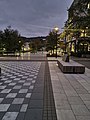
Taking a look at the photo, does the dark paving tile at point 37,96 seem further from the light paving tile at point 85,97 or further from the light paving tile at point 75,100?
Answer: the light paving tile at point 85,97

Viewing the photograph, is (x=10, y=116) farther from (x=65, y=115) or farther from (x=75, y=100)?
(x=75, y=100)

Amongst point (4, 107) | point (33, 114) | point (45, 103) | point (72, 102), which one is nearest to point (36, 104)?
point (45, 103)

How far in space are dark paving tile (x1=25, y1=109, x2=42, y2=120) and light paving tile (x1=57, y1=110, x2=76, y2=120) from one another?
515 mm

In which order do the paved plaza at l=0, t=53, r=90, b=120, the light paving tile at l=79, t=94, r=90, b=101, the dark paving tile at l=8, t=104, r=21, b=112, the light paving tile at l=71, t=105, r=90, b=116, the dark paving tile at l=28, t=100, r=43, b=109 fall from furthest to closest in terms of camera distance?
the light paving tile at l=79, t=94, r=90, b=101 < the dark paving tile at l=28, t=100, r=43, b=109 < the dark paving tile at l=8, t=104, r=21, b=112 < the light paving tile at l=71, t=105, r=90, b=116 < the paved plaza at l=0, t=53, r=90, b=120

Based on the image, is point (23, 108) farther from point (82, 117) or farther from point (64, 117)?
point (82, 117)

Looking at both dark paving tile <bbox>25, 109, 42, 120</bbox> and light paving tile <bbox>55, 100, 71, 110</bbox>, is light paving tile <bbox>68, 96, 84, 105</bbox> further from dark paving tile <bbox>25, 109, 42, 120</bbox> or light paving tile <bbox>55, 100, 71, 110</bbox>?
dark paving tile <bbox>25, 109, 42, 120</bbox>

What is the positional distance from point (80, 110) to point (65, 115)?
0.63m

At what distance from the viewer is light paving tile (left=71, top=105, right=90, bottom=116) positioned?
5249 millimetres

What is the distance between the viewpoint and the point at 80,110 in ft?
18.0

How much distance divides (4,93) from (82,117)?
141 inches

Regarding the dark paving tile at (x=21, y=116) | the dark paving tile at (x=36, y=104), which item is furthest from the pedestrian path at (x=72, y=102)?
the dark paving tile at (x=21, y=116)

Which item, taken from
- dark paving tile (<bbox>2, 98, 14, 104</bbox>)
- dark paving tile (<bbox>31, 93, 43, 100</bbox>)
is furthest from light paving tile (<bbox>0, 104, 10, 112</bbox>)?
dark paving tile (<bbox>31, 93, 43, 100</bbox>)

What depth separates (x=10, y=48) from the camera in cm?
4181

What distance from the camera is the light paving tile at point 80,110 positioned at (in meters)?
5.25
